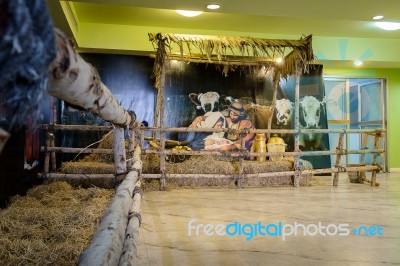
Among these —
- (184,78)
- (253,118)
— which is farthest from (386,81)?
(184,78)

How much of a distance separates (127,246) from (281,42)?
5.26m

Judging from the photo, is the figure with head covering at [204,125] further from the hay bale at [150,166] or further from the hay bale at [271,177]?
the hay bale at [150,166]

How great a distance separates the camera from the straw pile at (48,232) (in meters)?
1.42

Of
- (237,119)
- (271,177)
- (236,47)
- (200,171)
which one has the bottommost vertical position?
(271,177)

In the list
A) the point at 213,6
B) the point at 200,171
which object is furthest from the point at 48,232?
the point at 200,171

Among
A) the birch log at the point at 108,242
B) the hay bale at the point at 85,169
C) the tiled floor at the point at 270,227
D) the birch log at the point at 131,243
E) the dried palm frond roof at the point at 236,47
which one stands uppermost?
the dried palm frond roof at the point at 236,47

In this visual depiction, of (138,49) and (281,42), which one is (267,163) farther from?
(138,49)

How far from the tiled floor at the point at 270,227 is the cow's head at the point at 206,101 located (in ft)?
7.78

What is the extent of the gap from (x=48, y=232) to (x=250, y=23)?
5.57 meters

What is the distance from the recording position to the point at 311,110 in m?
7.83

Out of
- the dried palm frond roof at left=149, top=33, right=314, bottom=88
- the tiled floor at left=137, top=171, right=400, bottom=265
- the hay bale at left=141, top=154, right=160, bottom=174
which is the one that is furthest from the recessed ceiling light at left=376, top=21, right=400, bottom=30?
the hay bale at left=141, top=154, right=160, bottom=174

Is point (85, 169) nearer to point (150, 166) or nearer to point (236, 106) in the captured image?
point (150, 166)

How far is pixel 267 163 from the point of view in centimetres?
606

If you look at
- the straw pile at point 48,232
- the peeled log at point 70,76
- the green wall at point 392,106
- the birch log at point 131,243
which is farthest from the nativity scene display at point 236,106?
the peeled log at point 70,76
